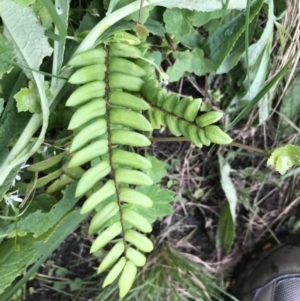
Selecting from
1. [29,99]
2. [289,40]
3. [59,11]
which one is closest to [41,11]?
[59,11]

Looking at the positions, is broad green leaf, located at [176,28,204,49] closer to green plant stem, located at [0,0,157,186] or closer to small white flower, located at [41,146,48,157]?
green plant stem, located at [0,0,157,186]

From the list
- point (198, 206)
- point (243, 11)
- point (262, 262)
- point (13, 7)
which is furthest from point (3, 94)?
point (262, 262)

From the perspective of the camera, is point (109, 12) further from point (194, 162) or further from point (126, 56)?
point (194, 162)

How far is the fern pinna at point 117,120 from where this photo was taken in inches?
28.8

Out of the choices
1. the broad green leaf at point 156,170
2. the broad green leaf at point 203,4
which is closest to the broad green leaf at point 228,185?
the broad green leaf at point 156,170

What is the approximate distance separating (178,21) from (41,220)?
0.45 meters

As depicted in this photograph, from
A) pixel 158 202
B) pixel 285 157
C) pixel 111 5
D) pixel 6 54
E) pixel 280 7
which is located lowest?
pixel 158 202

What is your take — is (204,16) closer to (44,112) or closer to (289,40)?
(289,40)

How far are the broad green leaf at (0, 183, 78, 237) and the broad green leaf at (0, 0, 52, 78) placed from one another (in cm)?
25

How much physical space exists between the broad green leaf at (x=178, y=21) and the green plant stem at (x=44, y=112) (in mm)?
94

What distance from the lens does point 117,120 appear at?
741 millimetres

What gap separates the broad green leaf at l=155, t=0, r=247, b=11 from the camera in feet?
2.67

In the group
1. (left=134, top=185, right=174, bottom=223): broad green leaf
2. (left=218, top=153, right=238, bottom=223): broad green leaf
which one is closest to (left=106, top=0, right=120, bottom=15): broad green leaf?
(left=134, top=185, right=174, bottom=223): broad green leaf

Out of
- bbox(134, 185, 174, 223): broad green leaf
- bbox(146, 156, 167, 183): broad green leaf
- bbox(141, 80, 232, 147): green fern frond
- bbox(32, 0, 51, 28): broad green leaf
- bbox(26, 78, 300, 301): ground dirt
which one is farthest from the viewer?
bbox(26, 78, 300, 301): ground dirt
